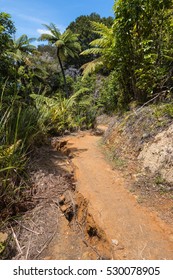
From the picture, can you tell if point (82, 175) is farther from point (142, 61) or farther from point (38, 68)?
point (38, 68)

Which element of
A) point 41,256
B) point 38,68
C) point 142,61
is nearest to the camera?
point 41,256

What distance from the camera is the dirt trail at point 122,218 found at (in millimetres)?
2111

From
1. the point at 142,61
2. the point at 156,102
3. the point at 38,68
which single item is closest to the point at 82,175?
the point at 156,102

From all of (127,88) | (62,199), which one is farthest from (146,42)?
(62,199)

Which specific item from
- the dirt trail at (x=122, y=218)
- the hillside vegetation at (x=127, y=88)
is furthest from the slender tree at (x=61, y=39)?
the dirt trail at (x=122, y=218)

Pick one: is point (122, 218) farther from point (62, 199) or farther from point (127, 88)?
point (127, 88)

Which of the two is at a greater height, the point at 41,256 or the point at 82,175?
the point at 82,175

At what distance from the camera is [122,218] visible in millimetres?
2551

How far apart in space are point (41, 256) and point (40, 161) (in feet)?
6.99

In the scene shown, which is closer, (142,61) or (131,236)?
(131,236)

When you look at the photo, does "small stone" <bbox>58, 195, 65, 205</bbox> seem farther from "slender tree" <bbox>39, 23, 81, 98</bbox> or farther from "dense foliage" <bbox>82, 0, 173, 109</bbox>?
"slender tree" <bbox>39, 23, 81, 98</bbox>

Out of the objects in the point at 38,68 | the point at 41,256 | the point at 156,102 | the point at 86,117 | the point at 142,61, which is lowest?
the point at 41,256

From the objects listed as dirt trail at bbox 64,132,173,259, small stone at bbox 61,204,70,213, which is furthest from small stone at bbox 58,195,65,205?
dirt trail at bbox 64,132,173,259

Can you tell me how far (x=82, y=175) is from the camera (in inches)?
146
